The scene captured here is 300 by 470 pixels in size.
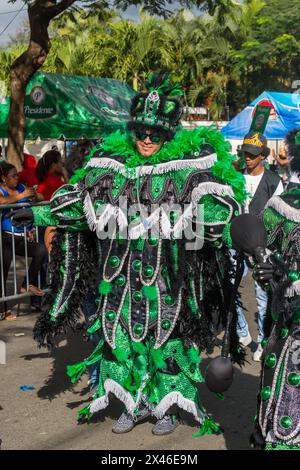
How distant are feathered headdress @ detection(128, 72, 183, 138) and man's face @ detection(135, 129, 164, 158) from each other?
5 cm

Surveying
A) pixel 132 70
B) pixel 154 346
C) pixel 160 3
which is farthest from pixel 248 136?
pixel 132 70

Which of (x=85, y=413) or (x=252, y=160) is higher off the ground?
(x=252, y=160)

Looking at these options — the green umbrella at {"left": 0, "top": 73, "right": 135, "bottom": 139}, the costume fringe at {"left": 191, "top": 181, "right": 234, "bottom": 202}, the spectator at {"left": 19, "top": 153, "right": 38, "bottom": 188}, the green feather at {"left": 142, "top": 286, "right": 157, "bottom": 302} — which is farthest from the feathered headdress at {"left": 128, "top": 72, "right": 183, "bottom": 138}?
the green umbrella at {"left": 0, "top": 73, "right": 135, "bottom": 139}

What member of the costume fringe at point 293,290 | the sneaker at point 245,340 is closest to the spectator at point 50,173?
the sneaker at point 245,340


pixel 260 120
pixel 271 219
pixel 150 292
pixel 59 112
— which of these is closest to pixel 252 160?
pixel 260 120

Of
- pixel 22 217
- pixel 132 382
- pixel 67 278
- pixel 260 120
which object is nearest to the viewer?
pixel 132 382

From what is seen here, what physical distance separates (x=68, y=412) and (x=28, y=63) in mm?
7234

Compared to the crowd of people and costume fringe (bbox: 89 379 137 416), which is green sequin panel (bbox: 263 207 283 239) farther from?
costume fringe (bbox: 89 379 137 416)

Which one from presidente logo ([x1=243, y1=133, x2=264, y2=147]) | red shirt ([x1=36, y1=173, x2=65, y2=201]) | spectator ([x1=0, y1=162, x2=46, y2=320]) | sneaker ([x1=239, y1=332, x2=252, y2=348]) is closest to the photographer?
presidente logo ([x1=243, y1=133, x2=264, y2=147])

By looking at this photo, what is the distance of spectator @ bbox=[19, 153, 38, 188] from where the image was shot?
34.1ft

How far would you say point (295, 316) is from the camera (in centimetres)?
319

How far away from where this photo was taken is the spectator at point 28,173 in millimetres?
10406

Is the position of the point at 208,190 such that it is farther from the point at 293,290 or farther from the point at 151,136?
the point at 293,290

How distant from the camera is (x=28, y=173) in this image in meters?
11.0
